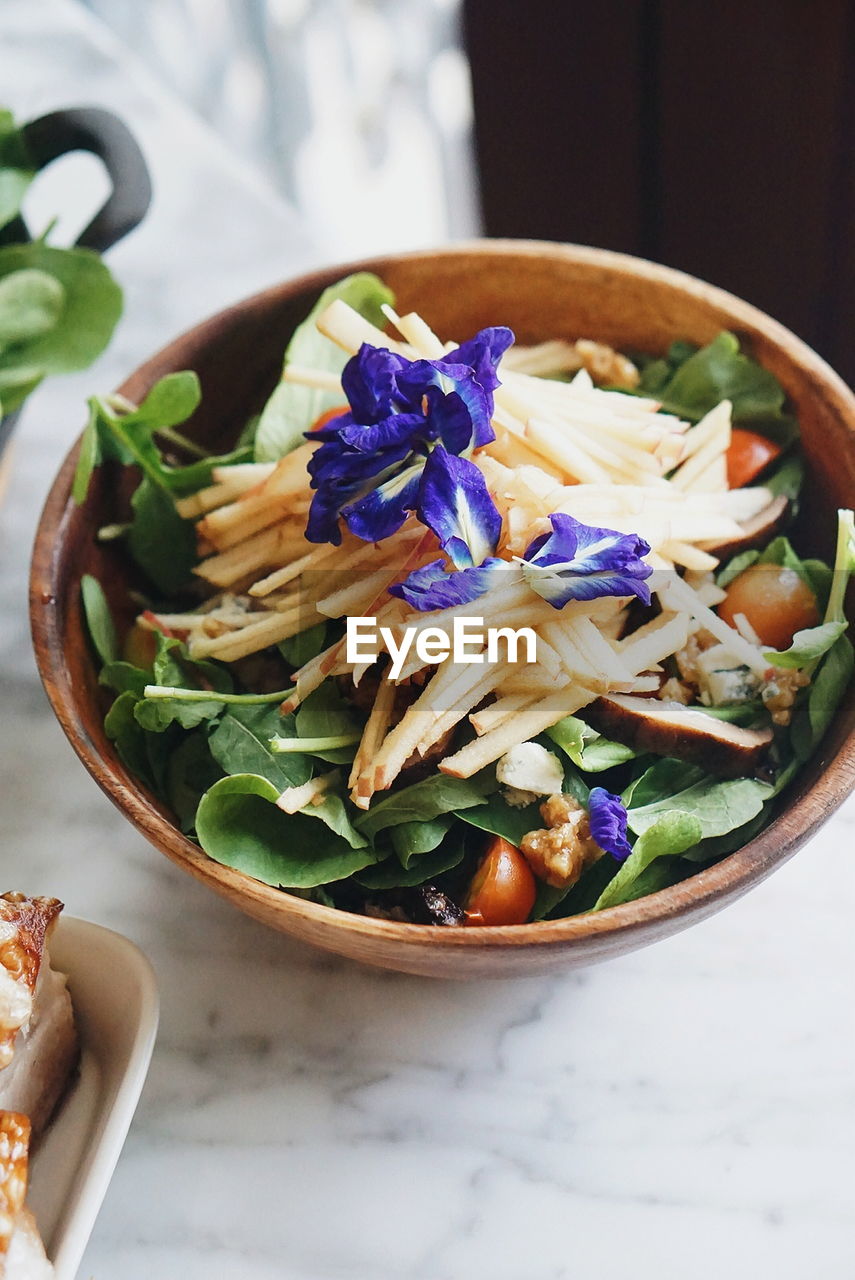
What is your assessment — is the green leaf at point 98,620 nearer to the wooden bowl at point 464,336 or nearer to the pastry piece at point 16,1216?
the wooden bowl at point 464,336

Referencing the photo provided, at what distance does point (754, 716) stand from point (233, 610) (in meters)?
0.40

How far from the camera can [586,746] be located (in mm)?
844

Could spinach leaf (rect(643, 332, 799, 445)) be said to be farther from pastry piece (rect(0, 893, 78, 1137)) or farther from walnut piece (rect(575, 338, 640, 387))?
pastry piece (rect(0, 893, 78, 1137))

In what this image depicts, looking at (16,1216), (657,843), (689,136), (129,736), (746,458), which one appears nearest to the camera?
(16,1216)

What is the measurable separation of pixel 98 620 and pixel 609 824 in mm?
433

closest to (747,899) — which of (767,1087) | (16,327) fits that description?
(767,1087)

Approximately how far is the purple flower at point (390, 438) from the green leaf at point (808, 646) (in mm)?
255

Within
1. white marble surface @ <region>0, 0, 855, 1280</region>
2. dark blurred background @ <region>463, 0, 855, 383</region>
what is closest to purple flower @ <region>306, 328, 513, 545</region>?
white marble surface @ <region>0, 0, 855, 1280</region>

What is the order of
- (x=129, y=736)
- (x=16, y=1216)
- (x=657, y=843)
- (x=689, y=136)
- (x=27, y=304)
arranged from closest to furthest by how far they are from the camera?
(x=16, y=1216) → (x=657, y=843) → (x=129, y=736) → (x=27, y=304) → (x=689, y=136)

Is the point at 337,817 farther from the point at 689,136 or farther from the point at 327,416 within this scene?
the point at 689,136

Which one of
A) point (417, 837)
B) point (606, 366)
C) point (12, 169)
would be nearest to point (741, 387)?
point (606, 366)

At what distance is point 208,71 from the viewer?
8.74 ft

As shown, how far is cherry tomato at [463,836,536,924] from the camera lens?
80 cm

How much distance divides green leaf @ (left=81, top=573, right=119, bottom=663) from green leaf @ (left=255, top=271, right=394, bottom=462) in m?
0.17
